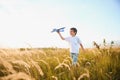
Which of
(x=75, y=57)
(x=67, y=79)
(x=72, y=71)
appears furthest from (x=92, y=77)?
(x=75, y=57)

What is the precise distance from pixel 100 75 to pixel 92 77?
71mm

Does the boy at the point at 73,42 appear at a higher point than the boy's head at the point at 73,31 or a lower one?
lower

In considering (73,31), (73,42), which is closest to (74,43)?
(73,42)

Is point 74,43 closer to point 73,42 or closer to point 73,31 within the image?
point 73,42

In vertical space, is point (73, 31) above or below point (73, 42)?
above

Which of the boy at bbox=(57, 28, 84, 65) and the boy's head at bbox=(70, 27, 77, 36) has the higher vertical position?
the boy's head at bbox=(70, 27, 77, 36)

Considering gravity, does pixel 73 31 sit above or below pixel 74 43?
above

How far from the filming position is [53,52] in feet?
11.0

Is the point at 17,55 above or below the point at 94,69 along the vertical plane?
above

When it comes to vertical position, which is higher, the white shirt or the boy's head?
the boy's head

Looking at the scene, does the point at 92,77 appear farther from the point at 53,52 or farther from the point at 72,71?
the point at 53,52

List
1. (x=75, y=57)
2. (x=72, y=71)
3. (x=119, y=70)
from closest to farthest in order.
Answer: (x=72, y=71)
(x=119, y=70)
(x=75, y=57)

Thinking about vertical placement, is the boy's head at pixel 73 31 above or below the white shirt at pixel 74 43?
above

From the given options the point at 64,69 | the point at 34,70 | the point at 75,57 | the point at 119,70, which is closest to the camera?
the point at 34,70
